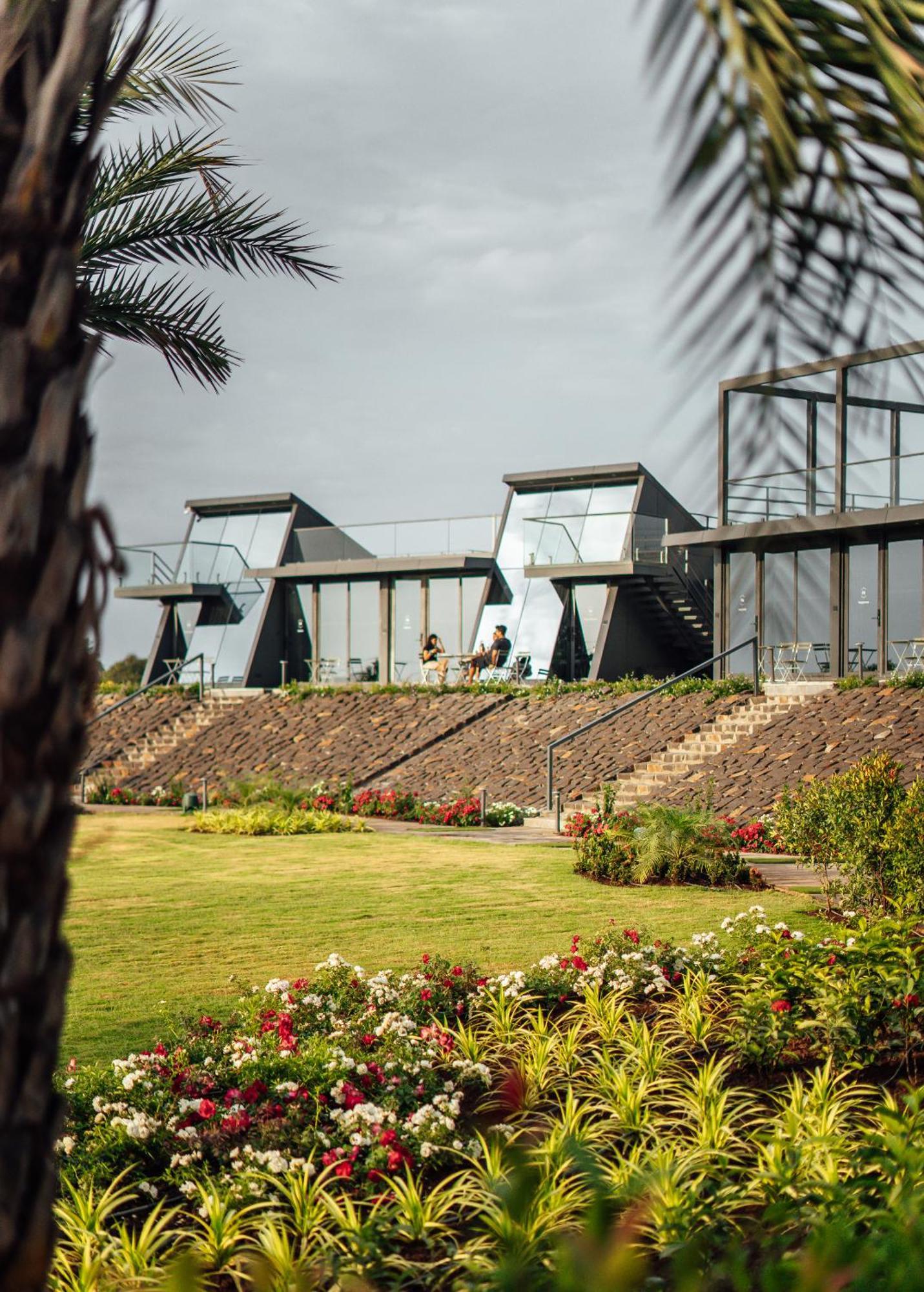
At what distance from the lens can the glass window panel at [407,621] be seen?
1373 inches

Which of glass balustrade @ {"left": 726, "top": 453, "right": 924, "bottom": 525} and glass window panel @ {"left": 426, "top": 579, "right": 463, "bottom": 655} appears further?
glass window panel @ {"left": 426, "top": 579, "right": 463, "bottom": 655}

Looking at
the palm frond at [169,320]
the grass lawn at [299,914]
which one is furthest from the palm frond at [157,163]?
the grass lawn at [299,914]

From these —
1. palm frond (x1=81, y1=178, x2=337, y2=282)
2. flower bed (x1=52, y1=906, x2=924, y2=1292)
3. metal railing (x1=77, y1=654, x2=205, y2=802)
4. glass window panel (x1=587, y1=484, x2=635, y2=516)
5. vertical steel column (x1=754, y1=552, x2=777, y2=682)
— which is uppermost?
glass window panel (x1=587, y1=484, x2=635, y2=516)

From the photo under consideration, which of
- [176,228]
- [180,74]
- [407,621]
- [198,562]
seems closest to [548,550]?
[407,621]

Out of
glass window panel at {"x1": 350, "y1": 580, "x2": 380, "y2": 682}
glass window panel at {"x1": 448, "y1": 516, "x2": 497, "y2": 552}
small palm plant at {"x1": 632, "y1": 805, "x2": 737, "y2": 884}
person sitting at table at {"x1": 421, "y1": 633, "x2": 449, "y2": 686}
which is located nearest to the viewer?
small palm plant at {"x1": 632, "y1": 805, "x2": 737, "y2": 884}

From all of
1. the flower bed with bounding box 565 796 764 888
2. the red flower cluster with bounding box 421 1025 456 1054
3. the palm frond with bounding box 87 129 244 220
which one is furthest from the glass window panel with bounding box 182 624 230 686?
the red flower cluster with bounding box 421 1025 456 1054

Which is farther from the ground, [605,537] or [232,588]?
[605,537]

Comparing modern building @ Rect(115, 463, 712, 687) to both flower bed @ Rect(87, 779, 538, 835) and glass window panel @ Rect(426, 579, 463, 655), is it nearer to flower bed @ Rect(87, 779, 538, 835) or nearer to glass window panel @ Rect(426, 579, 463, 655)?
glass window panel @ Rect(426, 579, 463, 655)

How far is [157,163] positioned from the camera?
8.18 metres

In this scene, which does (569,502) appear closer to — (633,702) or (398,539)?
(398,539)

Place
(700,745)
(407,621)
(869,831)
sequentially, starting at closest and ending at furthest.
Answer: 1. (869,831)
2. (700,745)
3. (407,621)

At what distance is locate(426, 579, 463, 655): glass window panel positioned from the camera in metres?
34.2

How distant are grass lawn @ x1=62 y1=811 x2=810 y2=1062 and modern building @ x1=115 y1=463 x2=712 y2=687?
14258 millimetres

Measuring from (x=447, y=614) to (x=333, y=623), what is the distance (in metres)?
3.98
